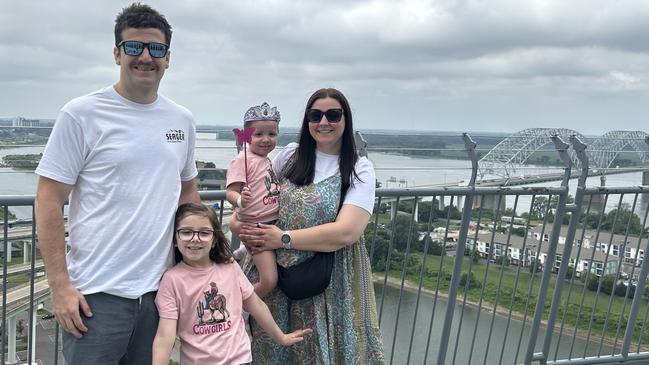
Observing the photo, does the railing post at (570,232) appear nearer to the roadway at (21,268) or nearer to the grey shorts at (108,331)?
the grey shorts at (108,331)

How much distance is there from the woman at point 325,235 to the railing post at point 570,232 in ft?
6.65

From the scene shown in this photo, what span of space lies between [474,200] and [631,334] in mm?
2195

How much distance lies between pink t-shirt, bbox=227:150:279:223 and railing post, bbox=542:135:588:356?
8.00 feet

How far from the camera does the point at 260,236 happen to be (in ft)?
8.61

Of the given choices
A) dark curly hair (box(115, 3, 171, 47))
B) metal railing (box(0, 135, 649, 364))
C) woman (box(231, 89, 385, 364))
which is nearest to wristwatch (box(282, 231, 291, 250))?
woman (box(231, 89, 385, 364))

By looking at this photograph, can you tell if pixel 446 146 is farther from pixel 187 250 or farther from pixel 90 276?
pixel 90 276

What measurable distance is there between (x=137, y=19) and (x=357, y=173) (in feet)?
3.95

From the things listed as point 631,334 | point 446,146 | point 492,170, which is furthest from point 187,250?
point 631,334

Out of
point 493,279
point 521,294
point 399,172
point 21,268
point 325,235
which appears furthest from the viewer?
point 521,294

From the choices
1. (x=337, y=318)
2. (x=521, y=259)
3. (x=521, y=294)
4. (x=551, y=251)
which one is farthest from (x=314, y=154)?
(x=521, y=294)

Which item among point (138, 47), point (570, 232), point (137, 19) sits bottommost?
point (570, 232)

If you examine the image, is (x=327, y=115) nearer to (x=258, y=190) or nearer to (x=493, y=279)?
(x=258, y=190)

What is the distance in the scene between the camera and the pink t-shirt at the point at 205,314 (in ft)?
7.91

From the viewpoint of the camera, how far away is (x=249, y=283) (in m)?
2.63
